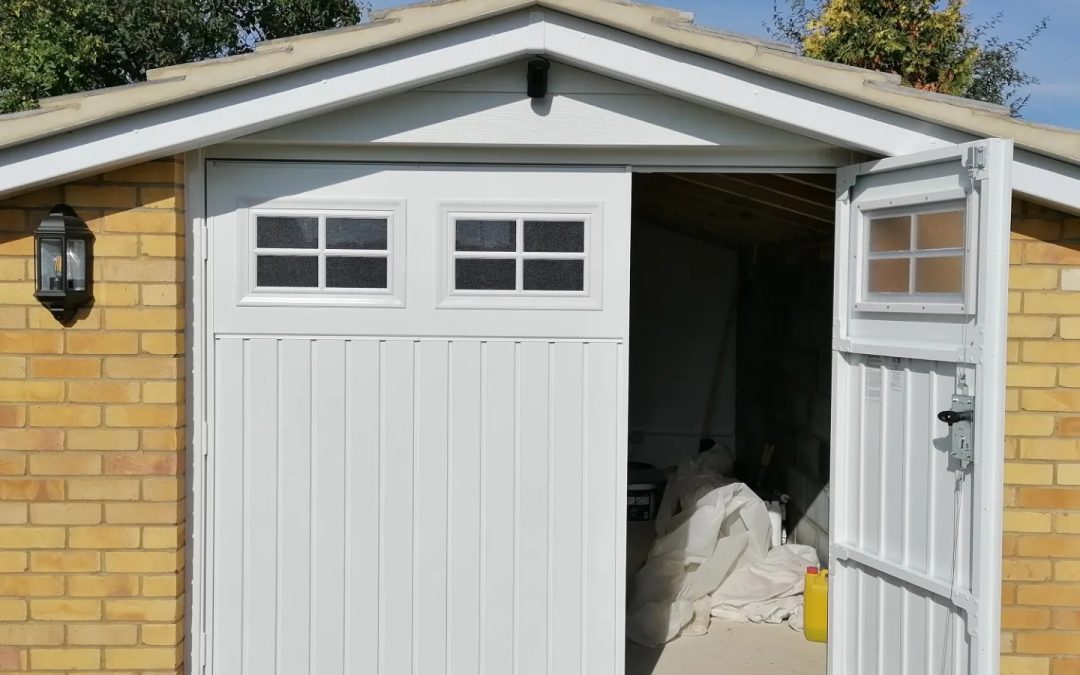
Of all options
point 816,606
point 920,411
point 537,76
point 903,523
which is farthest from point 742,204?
point 903,523

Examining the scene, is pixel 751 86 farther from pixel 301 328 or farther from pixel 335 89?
pixel 301 328

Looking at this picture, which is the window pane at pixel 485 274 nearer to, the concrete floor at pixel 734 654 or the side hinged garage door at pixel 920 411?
the side hinged garage door at pixel 920 411

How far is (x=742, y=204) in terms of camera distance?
6.38 metres

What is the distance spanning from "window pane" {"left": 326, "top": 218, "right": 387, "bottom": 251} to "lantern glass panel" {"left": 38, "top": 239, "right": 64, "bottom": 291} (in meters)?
0.97

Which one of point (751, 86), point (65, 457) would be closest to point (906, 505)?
point (751, 86)

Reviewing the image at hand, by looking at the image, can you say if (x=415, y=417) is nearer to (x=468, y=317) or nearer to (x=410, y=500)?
(x=410, y=500)

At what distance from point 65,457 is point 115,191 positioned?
→ 1030 millimetres

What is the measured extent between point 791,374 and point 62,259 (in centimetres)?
530

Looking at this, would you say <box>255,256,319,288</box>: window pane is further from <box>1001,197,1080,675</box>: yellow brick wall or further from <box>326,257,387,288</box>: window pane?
<box>1001,197,1080,675</box>: yellow brick wall

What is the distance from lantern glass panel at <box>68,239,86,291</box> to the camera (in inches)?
139

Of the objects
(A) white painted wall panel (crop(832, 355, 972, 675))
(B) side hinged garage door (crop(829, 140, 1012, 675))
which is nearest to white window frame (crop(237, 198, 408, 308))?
(B) side hinged garage door (crop(829, 140, 1012, 675))

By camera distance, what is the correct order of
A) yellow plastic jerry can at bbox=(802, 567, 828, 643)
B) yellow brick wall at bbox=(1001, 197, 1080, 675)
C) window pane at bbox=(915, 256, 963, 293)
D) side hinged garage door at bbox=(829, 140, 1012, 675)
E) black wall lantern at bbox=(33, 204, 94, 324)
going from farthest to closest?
yellow plastic jerry can at bbox=(802, 567, 828, 643) < yellow brick wall at bbox=(1001, 197, 1080, 675) < black wall lantern at bbox=(33, 204, 94, 324) < window pane at bbox=(915, 256, 963, 293) < side hinged garage door at bbox=(829, 140, 1012, 675)

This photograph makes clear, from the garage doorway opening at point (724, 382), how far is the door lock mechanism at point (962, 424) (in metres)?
1.67

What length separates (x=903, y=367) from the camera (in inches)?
138
